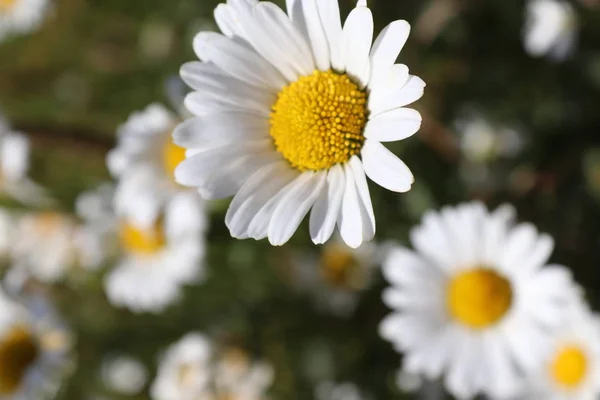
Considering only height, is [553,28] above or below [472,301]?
above

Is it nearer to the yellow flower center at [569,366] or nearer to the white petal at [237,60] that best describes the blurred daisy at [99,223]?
the white petal at [237,60]

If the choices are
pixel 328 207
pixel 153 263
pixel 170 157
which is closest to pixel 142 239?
pixel 153 263

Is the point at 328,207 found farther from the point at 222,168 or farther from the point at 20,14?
the point at 20,14

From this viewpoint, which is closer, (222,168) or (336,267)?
(222,168)

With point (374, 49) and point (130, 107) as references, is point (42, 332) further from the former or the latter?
point (374, 49)

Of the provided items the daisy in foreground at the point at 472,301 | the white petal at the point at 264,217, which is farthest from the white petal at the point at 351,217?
the daisy in foreground at the point at 472,301

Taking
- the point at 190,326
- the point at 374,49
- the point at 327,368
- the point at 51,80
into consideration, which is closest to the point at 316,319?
the point at 327,368

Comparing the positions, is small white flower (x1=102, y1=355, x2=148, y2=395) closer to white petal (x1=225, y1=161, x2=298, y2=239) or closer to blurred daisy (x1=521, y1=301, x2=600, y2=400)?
blurred daisy (x1=521, y1=301, x2=600, y2=400)
